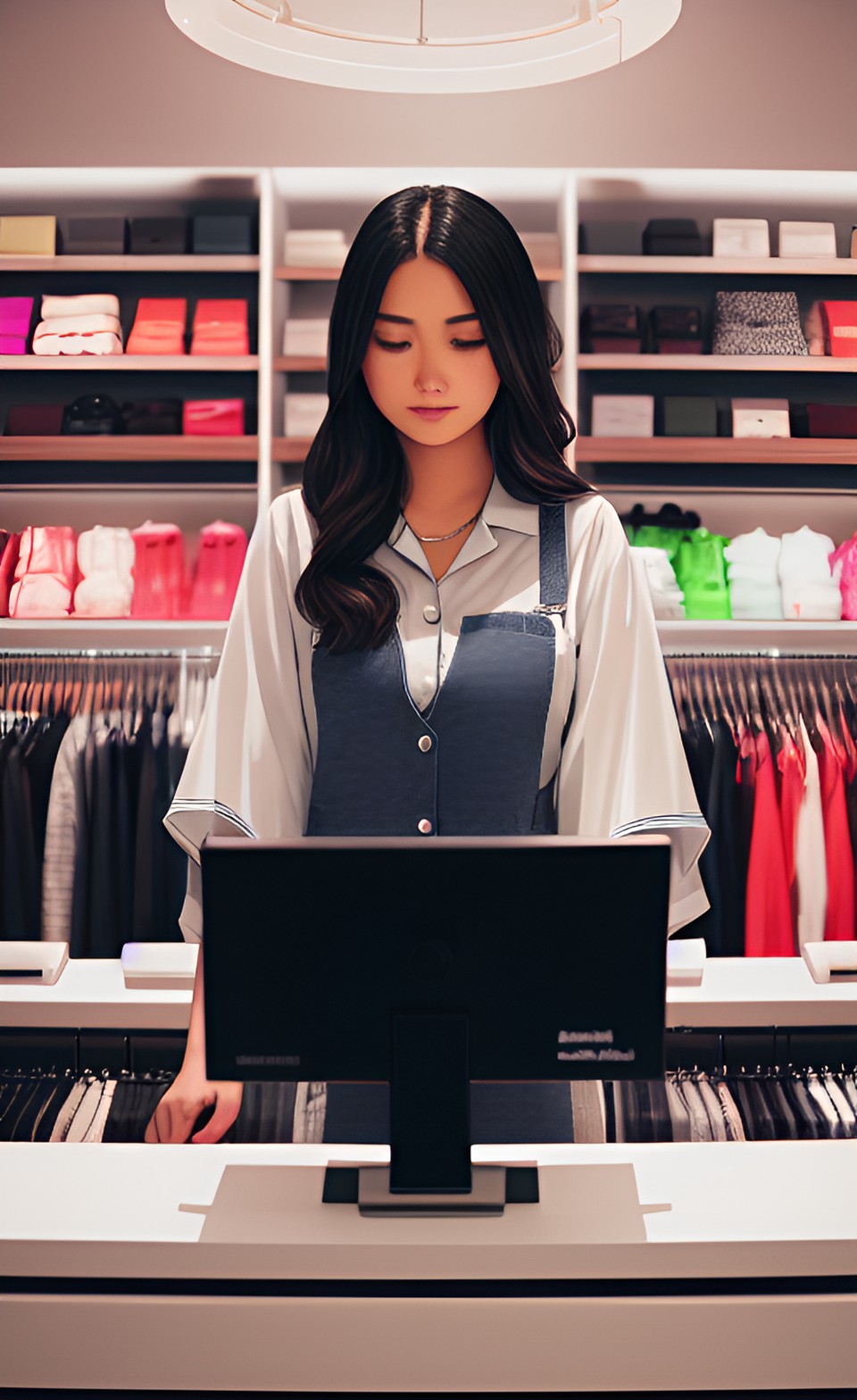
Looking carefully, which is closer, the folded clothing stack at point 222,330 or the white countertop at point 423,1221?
the white countertop at point 423,1221

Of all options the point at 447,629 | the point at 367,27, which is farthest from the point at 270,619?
the point at 367,27

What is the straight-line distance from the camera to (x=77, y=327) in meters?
3.59

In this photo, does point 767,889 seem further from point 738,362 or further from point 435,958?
point 435,958

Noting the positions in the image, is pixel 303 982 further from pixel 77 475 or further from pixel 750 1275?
pixel 77 475

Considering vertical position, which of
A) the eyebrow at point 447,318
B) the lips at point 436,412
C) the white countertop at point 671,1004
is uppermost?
the eyebrow at point 447,318

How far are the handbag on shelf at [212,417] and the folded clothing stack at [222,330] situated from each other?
0.16 m

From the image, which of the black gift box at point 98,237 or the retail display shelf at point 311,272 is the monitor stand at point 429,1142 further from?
the black gift box at point 98,237

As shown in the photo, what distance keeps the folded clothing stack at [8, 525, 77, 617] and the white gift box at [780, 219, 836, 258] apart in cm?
225

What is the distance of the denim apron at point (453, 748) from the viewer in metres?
1.62

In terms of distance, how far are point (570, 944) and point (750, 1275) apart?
33 cm

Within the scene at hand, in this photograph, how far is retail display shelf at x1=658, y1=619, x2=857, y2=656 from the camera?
3.44 meters

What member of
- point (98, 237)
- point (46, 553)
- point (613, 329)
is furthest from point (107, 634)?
point (613, 329)

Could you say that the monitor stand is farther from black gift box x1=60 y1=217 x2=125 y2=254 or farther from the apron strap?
black gift box x1=60 y1=217 x2=125 y2=254

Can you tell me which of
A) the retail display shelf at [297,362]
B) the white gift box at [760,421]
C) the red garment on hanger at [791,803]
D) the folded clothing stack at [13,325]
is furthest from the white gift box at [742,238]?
the folded clothing stack at [13,325]
